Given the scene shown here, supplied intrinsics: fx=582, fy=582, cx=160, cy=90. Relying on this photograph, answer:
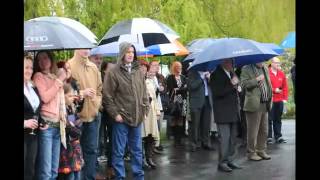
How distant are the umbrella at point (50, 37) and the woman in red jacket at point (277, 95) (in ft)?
14.8

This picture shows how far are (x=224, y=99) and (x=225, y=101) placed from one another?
30 mm

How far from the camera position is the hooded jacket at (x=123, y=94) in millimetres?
6660

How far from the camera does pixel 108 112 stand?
6672mm

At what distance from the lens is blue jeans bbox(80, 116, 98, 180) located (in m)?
6.71

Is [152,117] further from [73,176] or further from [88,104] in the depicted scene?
[73,176]

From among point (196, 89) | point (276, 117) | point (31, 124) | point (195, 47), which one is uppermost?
point (195, 47)

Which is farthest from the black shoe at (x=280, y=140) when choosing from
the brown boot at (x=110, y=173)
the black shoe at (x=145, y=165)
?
the brown boot at (x=110, y=173)

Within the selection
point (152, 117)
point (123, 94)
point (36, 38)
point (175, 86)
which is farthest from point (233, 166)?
point (36, 38)

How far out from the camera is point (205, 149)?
32.0 feet
